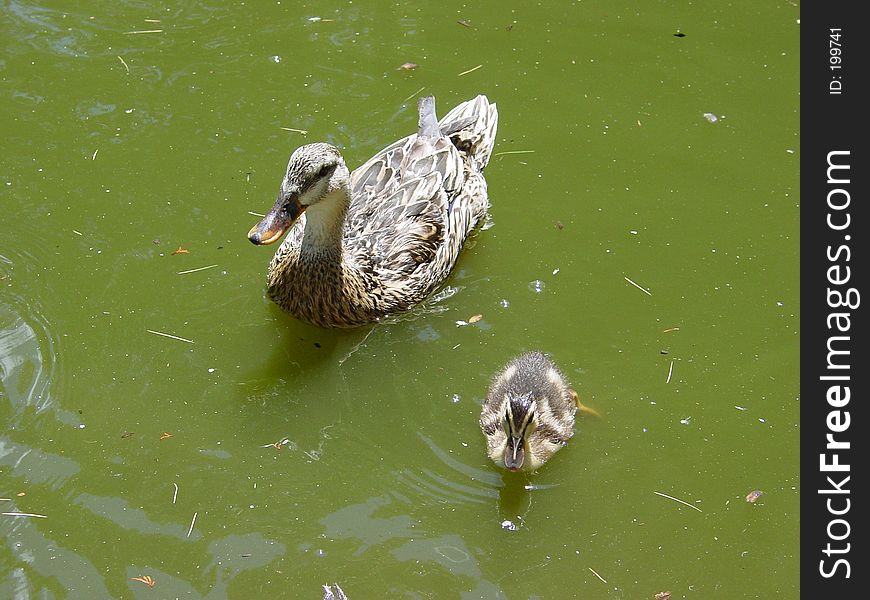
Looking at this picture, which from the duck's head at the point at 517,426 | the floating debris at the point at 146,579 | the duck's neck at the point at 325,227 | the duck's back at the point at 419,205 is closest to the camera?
the floating debris at the point at 146,579

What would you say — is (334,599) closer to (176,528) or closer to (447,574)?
(447,574)

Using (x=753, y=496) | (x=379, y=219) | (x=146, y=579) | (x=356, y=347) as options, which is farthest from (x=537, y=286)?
(x=146, y=579)

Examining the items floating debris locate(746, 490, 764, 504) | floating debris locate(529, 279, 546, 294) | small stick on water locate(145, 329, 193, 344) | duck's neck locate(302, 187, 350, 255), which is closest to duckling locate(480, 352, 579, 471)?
floating debris locate(529, 279, 546, 294)

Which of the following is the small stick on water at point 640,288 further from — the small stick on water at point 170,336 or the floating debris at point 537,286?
the small stick on water at point 170,336

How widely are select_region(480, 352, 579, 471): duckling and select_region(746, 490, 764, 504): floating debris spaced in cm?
85

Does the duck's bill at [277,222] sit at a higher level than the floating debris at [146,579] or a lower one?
higher

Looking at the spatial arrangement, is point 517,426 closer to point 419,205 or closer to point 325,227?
point 325,227

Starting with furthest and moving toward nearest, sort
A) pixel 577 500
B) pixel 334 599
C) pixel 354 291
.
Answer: pixel 354 291
pixel 577 500
pixel 334 599

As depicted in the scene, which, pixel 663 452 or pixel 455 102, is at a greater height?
pixel 455 102

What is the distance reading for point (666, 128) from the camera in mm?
7043

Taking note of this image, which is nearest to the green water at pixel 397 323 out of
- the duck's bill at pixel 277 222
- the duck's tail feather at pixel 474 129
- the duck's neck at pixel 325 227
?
the duck's tail feather at pixel 474 129

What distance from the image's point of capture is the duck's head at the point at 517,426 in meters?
4.81

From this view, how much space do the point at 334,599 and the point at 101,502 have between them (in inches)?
47.1

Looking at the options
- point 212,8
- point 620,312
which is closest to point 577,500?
point 620,312
